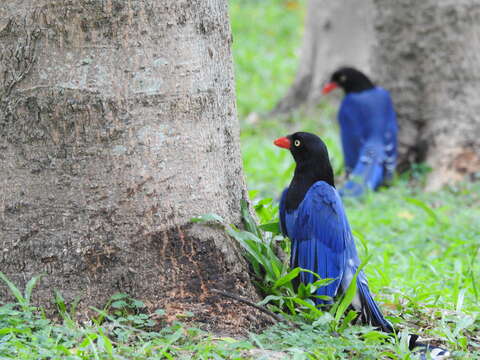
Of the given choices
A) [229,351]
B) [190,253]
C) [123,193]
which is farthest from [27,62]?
[229,351]

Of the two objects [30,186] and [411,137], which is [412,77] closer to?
[411,137]

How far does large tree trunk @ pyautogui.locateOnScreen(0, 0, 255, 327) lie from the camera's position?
2.66 m

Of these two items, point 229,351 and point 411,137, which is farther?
point 411,137

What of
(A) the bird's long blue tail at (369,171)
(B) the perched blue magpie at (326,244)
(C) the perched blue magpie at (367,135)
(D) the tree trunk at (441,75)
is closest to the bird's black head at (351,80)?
(C) the perched blue magpie at (367,135)

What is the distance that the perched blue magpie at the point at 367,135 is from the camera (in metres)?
6.41

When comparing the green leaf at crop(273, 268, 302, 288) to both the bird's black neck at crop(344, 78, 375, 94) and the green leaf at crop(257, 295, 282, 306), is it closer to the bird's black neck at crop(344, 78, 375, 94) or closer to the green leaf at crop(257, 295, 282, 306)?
the green leaf at crop(257, 295, 282, 306)

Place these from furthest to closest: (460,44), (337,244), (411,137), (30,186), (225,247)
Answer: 1. (411,137)
2. (460,44)
3. (337,244)
4. (225,247)
5. (30,186)

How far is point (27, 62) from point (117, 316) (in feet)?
3.22

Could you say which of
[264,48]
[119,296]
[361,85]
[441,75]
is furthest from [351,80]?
[264,48]

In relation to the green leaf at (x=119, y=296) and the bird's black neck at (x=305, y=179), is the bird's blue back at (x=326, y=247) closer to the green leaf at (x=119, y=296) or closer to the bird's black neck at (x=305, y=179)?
the bird's black neck at (x=305, y=179)

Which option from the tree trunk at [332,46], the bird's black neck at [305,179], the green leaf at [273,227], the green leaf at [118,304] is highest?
Answer: the tree trunk at [332,46]

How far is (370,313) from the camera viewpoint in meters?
2.98

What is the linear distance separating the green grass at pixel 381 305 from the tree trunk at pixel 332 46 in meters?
2.74

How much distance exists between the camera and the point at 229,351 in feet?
8.27
